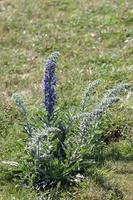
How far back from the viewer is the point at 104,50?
37.4ft

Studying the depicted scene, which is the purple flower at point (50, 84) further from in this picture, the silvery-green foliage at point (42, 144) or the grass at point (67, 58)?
the grass at point (67, 58)

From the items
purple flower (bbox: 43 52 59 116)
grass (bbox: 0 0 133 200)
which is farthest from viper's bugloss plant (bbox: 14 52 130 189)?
grass (bbox: 0 0 133 200)

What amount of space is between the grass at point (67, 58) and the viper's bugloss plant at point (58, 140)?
242mm

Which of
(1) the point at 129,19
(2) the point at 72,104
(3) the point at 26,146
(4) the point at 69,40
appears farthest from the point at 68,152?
(1) the point at 129,19

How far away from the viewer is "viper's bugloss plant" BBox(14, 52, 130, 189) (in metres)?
7.01

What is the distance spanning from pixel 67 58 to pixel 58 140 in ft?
13.6

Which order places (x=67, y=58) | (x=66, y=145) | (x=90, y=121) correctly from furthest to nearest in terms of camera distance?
(x=67, y=58) → (x=66, y=145) → (x=90, y=121)

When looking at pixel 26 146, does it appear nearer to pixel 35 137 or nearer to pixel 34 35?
pixel 35 137

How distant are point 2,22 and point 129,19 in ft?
9.45

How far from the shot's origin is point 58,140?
730cm

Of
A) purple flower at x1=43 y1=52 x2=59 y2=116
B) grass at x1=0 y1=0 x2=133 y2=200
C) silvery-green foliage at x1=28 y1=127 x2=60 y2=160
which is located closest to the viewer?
silvery-green foliage at x1=28 y1=127 x2=60 y2=160

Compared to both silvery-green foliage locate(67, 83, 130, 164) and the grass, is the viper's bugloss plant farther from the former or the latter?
the grass

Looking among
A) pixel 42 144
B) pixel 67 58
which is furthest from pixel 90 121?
pixel 67 58

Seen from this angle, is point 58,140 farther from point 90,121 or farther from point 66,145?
point 90,121
